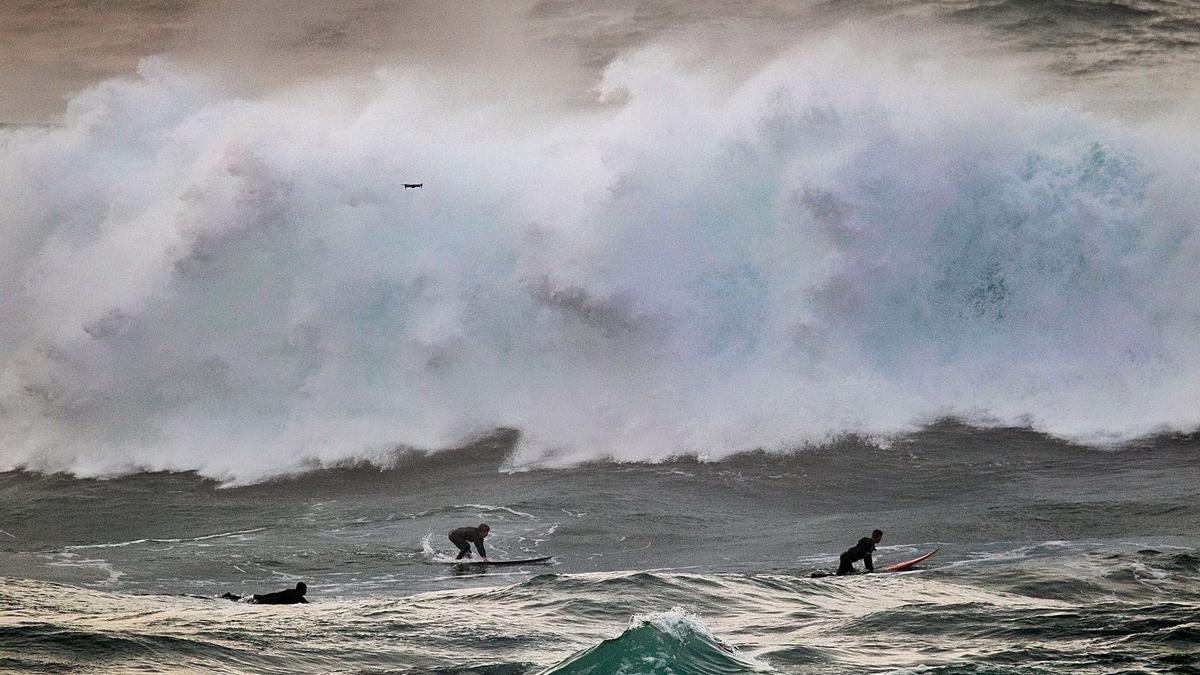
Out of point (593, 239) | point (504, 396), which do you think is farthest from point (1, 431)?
point (593, 239)

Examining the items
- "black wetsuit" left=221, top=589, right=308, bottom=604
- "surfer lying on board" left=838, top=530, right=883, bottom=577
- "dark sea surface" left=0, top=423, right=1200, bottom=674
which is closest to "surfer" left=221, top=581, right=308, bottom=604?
"black wetsuit" left=221, top=589, right=308, bottom=604

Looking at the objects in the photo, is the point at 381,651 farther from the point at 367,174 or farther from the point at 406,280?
the point at 367,174

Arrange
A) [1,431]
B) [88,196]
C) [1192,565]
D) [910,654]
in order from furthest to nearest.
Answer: [88,196], [1,431], [1192,565], [910,654]

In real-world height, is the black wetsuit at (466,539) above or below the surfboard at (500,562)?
above

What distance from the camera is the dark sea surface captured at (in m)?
11.2

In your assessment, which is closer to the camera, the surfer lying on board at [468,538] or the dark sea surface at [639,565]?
the dark sea surface at [639,565]

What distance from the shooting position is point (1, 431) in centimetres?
2650

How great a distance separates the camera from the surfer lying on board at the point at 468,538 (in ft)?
55.2

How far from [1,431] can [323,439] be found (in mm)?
6869

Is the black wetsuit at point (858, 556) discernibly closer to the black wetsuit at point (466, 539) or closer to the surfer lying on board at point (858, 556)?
the surfer lying on board at point (858, 556)

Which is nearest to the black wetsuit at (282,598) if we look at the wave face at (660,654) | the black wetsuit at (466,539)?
the black wetsuit at (466,539)

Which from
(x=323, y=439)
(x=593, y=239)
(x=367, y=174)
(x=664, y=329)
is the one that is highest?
(x=367, y=174)

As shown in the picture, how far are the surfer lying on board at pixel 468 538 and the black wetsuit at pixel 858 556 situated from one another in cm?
436

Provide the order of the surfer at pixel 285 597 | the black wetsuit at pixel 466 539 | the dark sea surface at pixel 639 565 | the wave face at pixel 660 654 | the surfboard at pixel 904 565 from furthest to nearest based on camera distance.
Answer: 1. the black wetsuit at pixel 466 539
2. the surfboard at pixel 904 565
3. the surfer at pixel 285 597
4. the dark sea surface at pixel 639 565
5. the wave face at pixel 660 654
